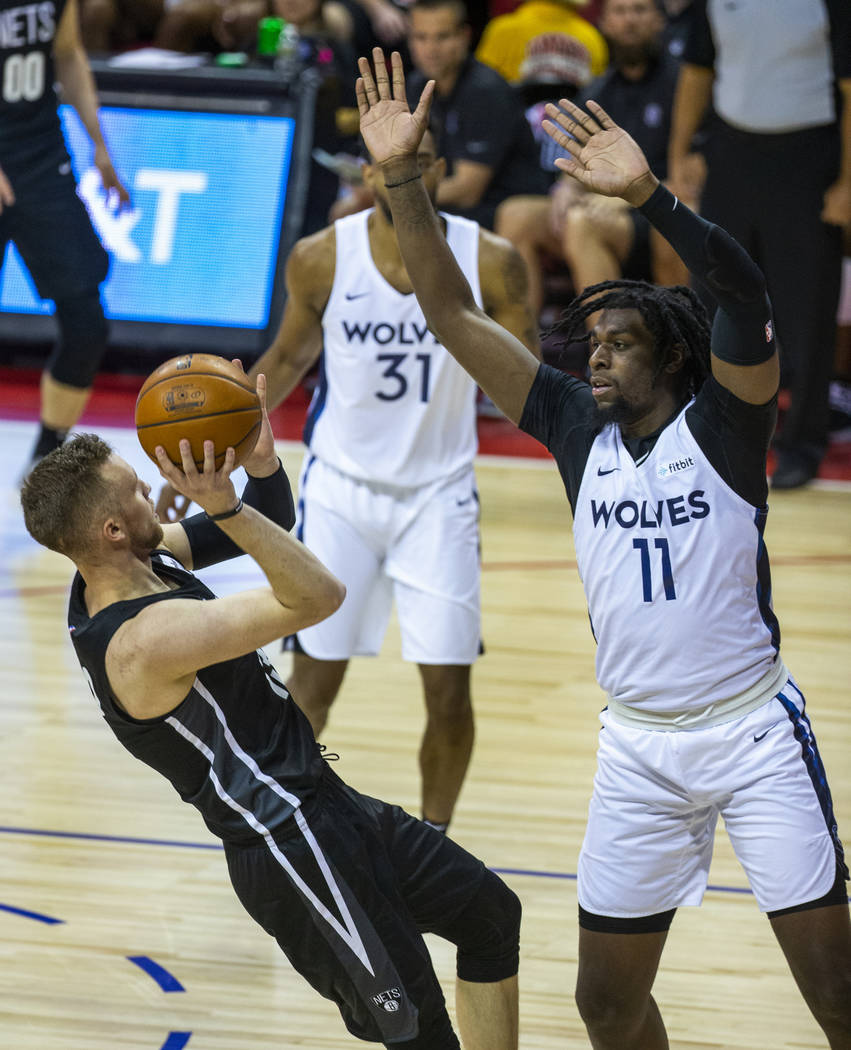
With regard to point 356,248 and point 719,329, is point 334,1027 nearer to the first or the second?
point 719,329

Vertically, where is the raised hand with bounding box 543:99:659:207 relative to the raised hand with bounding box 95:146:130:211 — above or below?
above

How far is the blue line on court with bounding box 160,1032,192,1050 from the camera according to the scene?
398 cm

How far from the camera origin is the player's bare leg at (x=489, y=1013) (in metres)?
3.62

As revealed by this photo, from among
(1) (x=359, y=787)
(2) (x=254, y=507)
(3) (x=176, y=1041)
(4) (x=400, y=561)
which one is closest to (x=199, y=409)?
(2) (x=254, y=507)

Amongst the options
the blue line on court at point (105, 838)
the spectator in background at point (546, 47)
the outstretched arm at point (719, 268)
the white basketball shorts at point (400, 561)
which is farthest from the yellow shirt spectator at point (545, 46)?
the outstretched arm at point (719, 268)

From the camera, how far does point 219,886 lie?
4895mm

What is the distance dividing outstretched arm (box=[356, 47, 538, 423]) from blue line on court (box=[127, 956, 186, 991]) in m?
1.77

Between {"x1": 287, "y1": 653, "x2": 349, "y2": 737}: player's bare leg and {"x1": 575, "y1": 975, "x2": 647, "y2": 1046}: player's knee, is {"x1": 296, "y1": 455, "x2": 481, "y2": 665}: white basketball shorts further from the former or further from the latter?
{"x1": 575, "y1": 975, "x2": 647, "y2": 1046}: player's knee

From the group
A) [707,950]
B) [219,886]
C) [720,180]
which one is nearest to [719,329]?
[707,950]

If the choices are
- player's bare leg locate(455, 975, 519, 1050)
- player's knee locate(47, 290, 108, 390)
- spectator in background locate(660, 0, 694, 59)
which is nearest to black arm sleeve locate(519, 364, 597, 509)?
player's bare leg locate(455, 975, 519, 1050)

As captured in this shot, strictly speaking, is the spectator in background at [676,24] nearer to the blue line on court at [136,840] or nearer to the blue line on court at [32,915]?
the blue line on court at [136,840]

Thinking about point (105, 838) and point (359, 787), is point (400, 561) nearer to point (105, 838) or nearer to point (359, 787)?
point (359, 787)

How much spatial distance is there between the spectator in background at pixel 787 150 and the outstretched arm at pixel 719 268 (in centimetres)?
595

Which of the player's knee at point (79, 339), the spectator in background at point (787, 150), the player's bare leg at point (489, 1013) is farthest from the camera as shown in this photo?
the spectator in background at point (787, 150)
